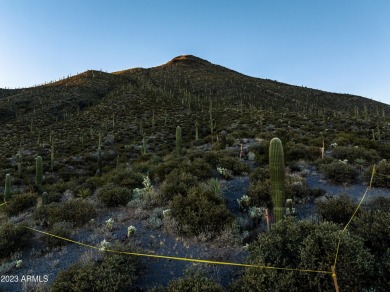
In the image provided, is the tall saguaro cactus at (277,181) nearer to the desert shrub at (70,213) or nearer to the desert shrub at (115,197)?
the desert shrub at (115,197)

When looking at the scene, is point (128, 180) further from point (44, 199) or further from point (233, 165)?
point (233, 165)

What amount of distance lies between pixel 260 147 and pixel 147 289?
1077 centimetres

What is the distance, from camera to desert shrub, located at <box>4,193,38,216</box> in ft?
31.7

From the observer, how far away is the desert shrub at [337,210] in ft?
20.8

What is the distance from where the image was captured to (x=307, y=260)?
4.50 metres

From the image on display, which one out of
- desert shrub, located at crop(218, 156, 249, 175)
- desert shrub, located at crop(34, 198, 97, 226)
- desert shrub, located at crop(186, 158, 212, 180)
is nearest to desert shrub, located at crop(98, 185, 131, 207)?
desert shrub, located at crop(34, 198, 97, 226)

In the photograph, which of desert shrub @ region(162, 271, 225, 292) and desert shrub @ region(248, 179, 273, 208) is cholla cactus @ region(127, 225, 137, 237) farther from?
desert shrub @ region(248, 179, 273, 208)

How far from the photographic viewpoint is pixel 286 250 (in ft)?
16.1

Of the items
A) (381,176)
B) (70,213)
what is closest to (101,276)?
(70,213)

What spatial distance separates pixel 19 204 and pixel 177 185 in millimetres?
5957

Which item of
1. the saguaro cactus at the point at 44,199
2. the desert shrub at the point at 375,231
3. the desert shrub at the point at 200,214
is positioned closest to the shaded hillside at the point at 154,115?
the saguaro cactus at the point at 44,199

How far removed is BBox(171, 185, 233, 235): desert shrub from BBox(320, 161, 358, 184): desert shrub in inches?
178

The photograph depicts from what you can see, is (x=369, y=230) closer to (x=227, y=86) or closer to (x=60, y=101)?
(x=60, y=101)

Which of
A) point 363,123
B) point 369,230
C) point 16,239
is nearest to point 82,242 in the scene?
point 16,239
